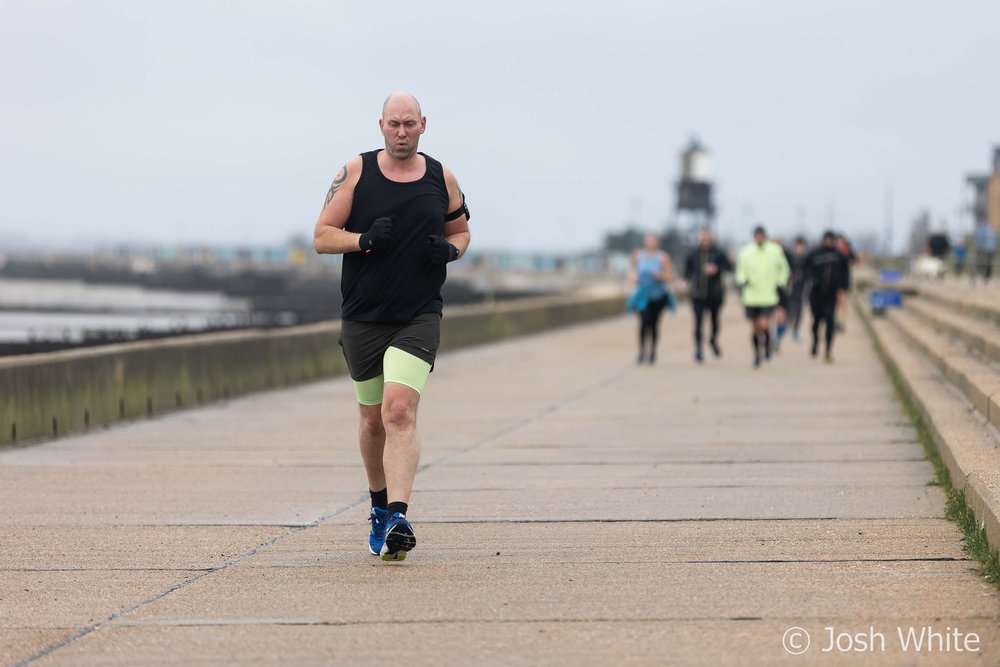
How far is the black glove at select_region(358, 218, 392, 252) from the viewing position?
7.36 m

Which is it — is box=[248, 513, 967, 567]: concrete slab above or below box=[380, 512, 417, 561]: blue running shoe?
below

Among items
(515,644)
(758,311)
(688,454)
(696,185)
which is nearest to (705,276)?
(758,311)

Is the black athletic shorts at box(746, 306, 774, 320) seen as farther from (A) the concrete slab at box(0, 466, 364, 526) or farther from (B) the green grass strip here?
(A) the concrete slab at box(0, 466, 364, 526)

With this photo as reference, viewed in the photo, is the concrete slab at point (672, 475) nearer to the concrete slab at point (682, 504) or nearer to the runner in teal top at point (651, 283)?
the concrete slab at point (682, 504)

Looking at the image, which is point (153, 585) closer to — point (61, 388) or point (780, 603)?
point (780, 603)

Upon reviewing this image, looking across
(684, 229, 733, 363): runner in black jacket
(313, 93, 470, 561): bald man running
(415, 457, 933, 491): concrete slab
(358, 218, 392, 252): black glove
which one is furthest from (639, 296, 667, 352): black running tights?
(358, 218, 392, 252): black glove

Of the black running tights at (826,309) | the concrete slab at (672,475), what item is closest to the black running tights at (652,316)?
the black running tights at (826,309)

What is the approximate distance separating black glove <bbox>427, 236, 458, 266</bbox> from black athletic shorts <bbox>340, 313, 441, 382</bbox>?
287 mm

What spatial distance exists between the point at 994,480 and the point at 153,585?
394 centimetres

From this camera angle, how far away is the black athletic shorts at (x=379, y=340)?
7.59 m

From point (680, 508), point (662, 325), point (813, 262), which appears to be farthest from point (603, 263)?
point (680, 508)

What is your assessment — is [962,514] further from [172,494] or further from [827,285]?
[827,285]

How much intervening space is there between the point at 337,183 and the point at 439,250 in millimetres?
586

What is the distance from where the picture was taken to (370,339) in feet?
25.1
